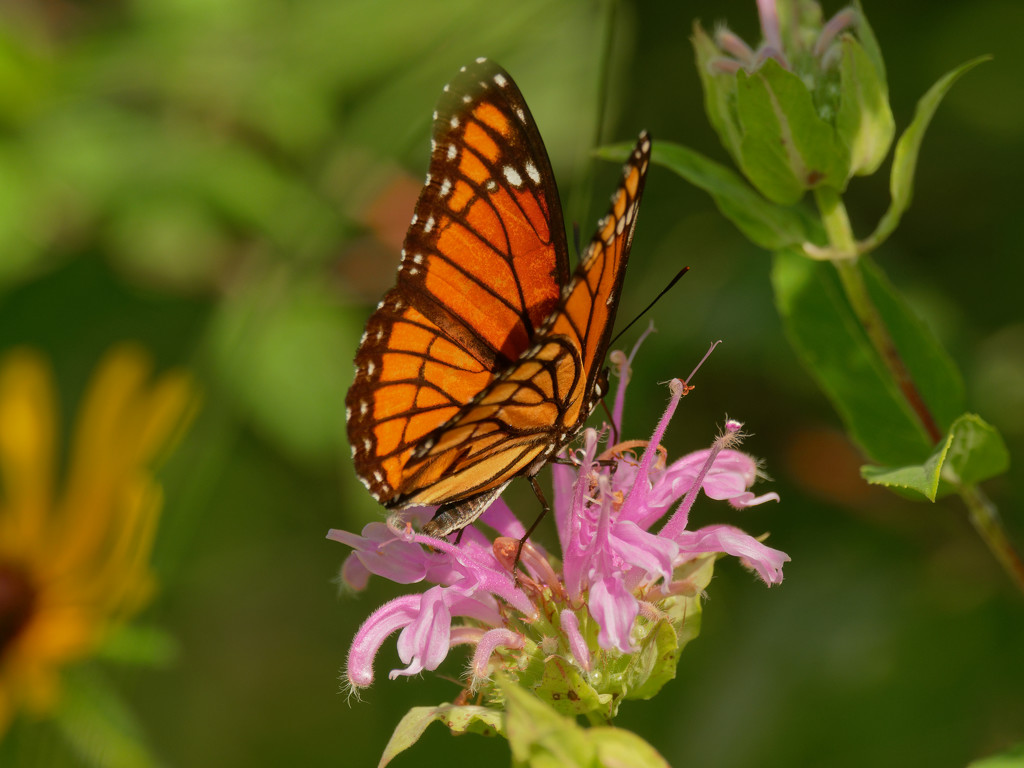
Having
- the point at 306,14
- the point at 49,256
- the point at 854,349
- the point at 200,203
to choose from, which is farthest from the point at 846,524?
the point at 49,256

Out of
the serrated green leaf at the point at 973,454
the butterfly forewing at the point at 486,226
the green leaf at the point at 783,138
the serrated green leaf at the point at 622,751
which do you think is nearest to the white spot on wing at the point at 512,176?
the butterfly forewing at the point at 486,226

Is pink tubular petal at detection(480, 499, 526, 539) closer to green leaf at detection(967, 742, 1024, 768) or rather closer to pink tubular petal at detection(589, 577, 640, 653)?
pink tubular petal at detection(589, 577, 640, 653)

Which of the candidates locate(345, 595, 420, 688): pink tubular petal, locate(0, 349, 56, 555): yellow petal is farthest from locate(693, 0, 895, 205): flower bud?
locate(0, 349, 56, 555): yellow petal

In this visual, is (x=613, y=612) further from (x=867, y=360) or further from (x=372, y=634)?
(x=867, y=360)

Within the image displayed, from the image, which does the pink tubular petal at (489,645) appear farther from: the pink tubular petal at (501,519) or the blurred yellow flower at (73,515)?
the blurred yellow flower at (73,515)

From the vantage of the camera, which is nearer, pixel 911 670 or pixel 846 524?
pixel 911 670

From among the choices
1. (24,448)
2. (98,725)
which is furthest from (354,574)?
(24,448)

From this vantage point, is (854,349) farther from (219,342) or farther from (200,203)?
(200,203)
